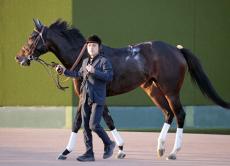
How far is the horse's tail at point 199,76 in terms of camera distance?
38.0ft

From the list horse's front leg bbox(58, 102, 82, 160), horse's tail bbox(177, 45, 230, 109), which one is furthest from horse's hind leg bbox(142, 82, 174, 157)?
horse's front leg bbox(58, 102, 82, 160)

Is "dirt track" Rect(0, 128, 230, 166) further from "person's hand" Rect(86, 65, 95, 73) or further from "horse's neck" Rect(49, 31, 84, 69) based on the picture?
"horse's neck" Rect(49, 31, 84, 69)

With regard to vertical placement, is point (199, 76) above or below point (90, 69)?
below

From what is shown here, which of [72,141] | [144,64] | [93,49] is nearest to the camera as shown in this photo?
[93,49]

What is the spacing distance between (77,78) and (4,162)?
5.19ft

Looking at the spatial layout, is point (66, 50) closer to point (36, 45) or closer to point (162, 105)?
point (36, 45)

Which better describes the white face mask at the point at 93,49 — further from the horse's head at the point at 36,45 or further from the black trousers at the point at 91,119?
the horse's head at the point at 36,45

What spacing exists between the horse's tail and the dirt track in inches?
34.2

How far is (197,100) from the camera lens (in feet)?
56.1

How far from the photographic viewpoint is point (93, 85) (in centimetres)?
1022

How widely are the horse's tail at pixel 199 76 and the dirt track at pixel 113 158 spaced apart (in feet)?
2.85

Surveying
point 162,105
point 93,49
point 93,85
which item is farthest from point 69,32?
point 162,105

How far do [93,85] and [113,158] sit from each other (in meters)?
1.26

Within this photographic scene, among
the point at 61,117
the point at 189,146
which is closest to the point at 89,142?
the point at 189,146
